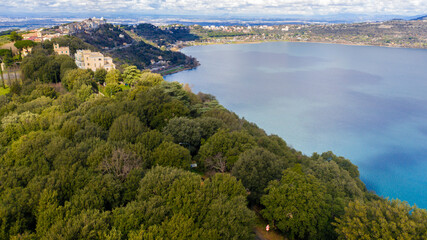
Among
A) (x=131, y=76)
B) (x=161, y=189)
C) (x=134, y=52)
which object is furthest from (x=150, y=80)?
(x=134, y=52)

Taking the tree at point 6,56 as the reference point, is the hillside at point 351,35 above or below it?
above

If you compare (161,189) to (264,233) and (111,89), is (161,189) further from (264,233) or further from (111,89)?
(111,89)

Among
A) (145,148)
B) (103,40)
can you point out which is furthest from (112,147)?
(103,40)

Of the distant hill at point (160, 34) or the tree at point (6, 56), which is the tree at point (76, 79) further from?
the distant hill at point (160, 34)

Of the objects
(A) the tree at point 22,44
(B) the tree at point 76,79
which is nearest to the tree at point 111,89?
(B) the tree at point 76,79

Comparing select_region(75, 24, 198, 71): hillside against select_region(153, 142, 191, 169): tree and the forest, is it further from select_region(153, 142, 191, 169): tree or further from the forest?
select_region(153, 142, 191, 169): tree
